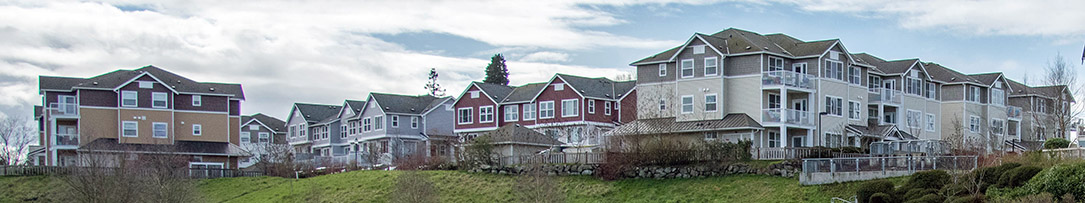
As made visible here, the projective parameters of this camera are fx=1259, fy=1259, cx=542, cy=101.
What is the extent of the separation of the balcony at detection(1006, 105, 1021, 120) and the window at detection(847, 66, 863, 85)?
17736 millimetres

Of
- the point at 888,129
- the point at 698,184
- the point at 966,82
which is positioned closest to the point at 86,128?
the point at 698,184

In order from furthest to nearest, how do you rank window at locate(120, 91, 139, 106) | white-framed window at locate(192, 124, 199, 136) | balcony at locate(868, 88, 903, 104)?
white-framed window at locate(192, 124, 199, 136) → window at locate(120, 91, 139, 106) → balcony at locate(868, 88, 903, 104)

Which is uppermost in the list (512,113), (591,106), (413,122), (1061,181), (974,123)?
(591,106)

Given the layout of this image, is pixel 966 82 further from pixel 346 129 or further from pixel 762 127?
pixel 346 129

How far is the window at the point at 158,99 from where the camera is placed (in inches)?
2862

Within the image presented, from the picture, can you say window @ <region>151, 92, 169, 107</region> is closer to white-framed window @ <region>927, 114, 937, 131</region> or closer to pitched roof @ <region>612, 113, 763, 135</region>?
pitched roof @ <region>612, 113, 763, 135</region>

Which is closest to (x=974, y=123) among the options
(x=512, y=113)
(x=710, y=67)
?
(x=710, y=67)

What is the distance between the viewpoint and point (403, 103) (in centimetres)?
8381

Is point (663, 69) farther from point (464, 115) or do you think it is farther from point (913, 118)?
point (464, 115)

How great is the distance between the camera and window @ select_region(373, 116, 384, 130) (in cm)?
8166

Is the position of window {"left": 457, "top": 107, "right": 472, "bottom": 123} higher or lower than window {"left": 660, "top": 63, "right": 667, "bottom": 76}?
lower

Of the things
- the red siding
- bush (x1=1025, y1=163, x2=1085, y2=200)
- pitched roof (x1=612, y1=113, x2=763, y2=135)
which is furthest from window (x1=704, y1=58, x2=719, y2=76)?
bush (x1=1025, y1=163, x2=1085, y2=200)

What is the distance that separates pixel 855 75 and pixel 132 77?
134ft

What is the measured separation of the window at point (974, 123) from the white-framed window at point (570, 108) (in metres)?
23.3
